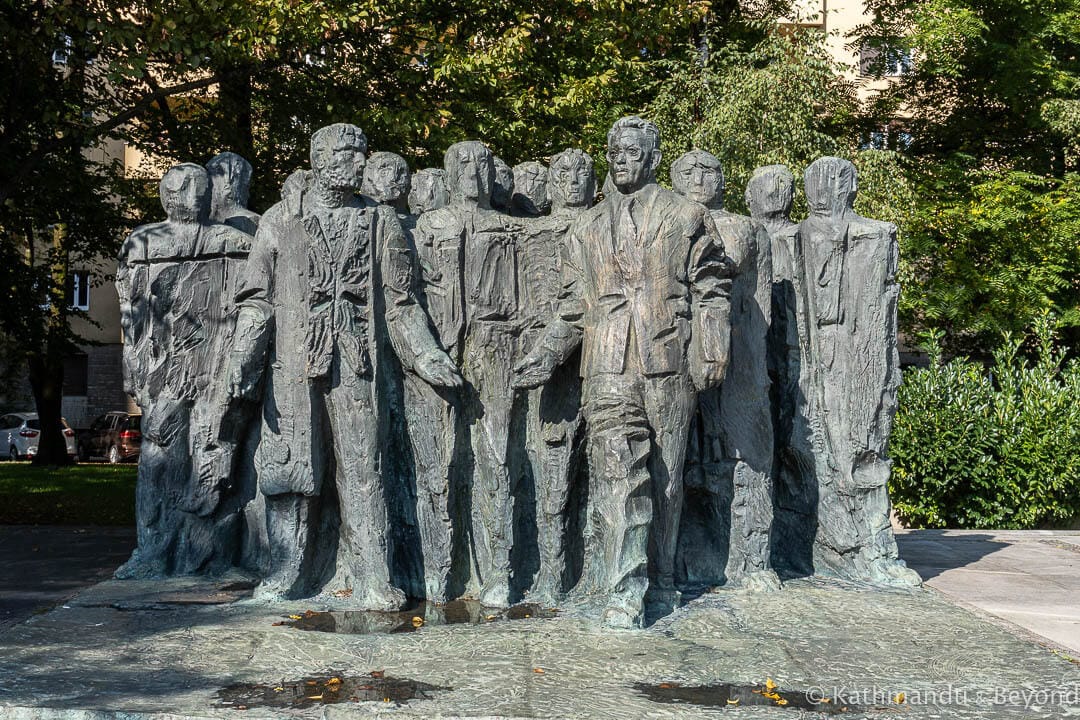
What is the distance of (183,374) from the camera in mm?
7801

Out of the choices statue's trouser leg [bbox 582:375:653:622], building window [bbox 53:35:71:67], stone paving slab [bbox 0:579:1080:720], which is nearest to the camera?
stone paving slab [bbox 0:579:1080:720]

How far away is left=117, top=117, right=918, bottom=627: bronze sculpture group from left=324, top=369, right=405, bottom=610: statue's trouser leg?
13mm

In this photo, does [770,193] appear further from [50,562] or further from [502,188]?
[50,562]

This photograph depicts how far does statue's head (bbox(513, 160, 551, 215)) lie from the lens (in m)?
7.81

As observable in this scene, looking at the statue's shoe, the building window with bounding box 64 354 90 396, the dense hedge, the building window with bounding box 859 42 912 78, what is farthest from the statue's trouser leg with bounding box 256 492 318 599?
the building window with bounding box 64 354 90 396

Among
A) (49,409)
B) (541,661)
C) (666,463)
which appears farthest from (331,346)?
(49,409)

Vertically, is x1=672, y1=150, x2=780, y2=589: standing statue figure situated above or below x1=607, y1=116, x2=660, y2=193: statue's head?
below

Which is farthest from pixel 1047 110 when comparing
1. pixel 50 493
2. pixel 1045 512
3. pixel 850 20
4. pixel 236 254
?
pixel 50 493

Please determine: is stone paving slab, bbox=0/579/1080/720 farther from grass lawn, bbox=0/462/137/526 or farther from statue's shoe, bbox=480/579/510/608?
grass lawn, bbox=0/462/137/526

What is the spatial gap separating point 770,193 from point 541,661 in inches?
155

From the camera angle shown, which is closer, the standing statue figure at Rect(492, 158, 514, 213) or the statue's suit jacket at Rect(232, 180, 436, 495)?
the statue's suit jacket at Rect(232, 180, 436, 495)

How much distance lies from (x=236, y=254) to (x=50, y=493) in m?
10.1

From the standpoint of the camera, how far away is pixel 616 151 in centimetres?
675

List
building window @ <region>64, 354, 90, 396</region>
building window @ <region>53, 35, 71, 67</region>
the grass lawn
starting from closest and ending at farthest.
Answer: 1. building window @ <region>53, 35, 71, 67</region>
2. the grass lawn
3. building window @ <region>64, 354, 90, 396</region>
